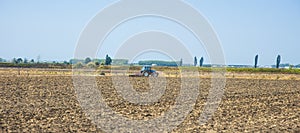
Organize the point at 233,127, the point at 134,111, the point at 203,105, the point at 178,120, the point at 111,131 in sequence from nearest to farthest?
1. the point at 111,131
2. the point at 233,127
3. the point at 178,120
4. the point at 134,111
5. the point at 203,105

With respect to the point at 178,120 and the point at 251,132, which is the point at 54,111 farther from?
the point at 251,132

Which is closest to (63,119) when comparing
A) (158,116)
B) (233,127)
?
(158,116)

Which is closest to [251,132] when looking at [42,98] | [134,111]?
[134,111]

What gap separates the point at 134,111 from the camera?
17344 mm

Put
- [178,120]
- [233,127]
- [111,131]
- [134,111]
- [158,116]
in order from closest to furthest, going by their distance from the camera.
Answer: [111,131] → [233,127] → [178,120] → [158,116] → [134,111]

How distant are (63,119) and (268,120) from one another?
22.6 ft

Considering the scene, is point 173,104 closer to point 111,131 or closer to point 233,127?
point 233,127

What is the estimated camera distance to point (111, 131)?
1240cm

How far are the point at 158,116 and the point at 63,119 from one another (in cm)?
347

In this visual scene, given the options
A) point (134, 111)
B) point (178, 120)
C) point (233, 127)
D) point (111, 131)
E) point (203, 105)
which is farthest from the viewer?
point (203, 105)

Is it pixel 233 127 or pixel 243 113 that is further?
pixel 243 113

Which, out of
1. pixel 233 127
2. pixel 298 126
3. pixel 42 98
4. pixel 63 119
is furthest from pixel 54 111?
pixel 298 126

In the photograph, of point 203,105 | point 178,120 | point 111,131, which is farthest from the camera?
point 203,105

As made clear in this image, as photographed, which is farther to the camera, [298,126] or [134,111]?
[134,111]
